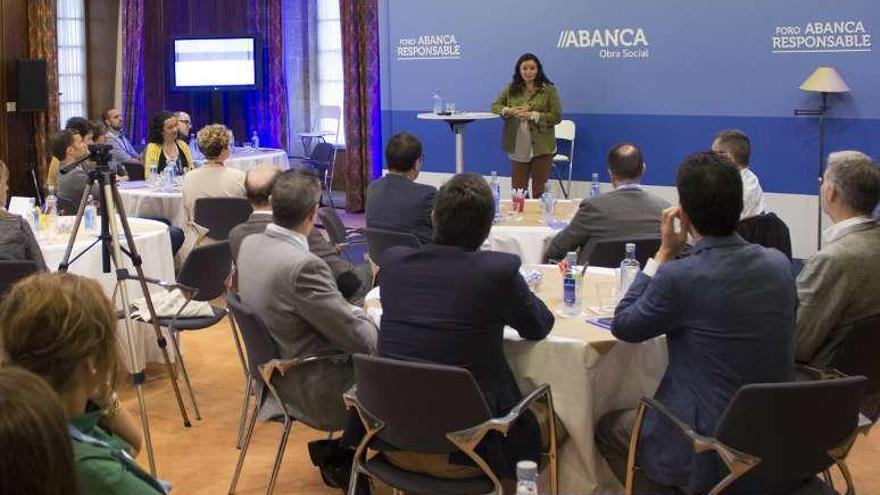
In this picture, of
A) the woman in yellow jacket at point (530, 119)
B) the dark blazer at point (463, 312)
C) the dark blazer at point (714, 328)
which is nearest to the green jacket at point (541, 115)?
the woman in yellow jacket at point (530, 119)

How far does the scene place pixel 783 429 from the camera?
2.83m

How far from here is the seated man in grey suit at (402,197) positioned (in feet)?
18.8

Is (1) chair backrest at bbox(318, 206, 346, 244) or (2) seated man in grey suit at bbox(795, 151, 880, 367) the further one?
(1) chair backrest at bbox(318, 206, 346, 244)

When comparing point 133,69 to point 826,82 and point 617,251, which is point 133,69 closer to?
point 826,82

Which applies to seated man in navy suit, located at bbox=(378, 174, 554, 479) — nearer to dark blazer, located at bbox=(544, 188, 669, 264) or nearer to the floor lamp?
dark blazer, located at bbox=(544, 188, 669, 264)

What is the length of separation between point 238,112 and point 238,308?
9.95m

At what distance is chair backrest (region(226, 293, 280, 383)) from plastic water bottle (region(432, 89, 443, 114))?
5.91 m

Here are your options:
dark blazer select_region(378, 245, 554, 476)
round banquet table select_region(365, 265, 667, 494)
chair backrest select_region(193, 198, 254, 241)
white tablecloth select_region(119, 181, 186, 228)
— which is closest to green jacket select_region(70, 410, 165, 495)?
dark blazer select_region(378, 245, 554, 476)

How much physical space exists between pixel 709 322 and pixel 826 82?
5328 mm

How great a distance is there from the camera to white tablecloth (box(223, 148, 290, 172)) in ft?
34.0

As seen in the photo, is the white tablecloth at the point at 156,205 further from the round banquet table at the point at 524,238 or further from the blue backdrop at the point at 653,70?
the blue backdrop at the point at 653,70

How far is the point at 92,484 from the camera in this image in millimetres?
2000

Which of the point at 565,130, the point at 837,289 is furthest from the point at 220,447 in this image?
the point at 565,130

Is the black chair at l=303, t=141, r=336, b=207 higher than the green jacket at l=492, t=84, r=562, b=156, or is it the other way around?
the green jacket at l=492, t=84, r=562, b=156
